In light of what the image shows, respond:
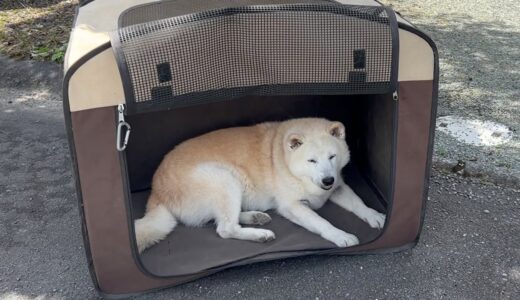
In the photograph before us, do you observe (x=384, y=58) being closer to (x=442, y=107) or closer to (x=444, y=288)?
(x=444, y=288)

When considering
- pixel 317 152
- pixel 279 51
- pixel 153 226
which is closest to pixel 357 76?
pixel 279 51

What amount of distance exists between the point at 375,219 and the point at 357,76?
98cm

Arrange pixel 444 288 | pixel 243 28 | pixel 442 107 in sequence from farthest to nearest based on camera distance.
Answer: pixel 442 107 → pixel 444 288 → pixel 243 28

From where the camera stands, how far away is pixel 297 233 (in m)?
Result: 2.89

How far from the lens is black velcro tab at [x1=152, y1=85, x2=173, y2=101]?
2.17m

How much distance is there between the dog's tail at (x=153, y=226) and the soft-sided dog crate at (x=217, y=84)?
0.05 m

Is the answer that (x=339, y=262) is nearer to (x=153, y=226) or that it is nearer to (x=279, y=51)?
(x=153, y=226)

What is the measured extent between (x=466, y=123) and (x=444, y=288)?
6.51 ft

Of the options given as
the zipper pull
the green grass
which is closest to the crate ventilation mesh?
the zipper pull

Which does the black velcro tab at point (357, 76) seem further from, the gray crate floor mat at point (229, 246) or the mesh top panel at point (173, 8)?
the gray crate floor mat at point (229, 246)

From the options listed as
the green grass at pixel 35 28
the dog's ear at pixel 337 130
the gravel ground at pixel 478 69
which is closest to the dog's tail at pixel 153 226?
the dog's ear at pixel 337 130

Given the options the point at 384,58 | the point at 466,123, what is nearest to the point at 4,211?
the point at 384,58

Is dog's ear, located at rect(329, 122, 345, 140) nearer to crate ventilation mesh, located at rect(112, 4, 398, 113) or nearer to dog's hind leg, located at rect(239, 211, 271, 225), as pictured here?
crate ventilation mesh, located at rect(112, 4, 398, 113)

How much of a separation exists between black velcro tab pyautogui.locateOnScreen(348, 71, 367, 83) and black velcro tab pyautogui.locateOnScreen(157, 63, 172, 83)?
839 millimetres
